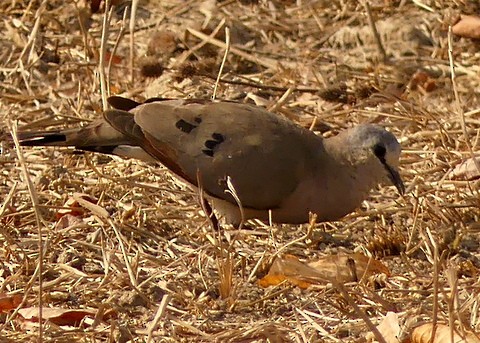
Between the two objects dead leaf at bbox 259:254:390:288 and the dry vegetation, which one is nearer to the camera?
the dry vegetation

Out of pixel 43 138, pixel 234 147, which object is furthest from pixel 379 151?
pixel 43 138

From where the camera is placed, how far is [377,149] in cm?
504

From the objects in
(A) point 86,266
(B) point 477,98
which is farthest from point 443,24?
(A) point 86,266

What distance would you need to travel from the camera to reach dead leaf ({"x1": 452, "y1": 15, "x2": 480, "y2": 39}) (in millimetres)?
6832

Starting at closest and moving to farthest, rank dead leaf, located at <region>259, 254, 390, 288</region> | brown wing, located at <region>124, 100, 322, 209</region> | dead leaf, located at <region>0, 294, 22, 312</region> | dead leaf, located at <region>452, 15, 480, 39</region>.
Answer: dead leaf, located at <region>0, 294, 22, 312</region>
dead leaf, located at <region>259, 254, 390, 288</region>
brown wing, located at <region>124, 100, 322, 209</region>
dead leaf, located at <region>452, 15, 480, 39</region>

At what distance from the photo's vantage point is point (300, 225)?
17.2ft

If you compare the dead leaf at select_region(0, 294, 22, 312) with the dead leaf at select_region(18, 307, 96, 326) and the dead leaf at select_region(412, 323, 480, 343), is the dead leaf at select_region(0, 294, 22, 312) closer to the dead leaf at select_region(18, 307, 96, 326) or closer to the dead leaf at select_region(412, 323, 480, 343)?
the dead leaf at select_region(18, 307, 96, 326)

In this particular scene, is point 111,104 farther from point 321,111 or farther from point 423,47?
point 423,47

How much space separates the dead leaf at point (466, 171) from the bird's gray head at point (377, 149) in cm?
49

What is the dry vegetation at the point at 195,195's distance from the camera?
4004 mm

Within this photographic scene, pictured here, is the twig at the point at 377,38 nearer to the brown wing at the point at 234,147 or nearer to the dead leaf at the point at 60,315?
the brown wing at the point at 234,147

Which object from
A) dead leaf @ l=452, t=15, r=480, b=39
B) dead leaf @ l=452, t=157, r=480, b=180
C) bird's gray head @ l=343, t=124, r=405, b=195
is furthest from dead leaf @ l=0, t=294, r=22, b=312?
dead leaf @ l=452, t=15, r=480, b=39

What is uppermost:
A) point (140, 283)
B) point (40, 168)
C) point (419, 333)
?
point (419, 333)

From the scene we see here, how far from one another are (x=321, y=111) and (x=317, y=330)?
2653mm
